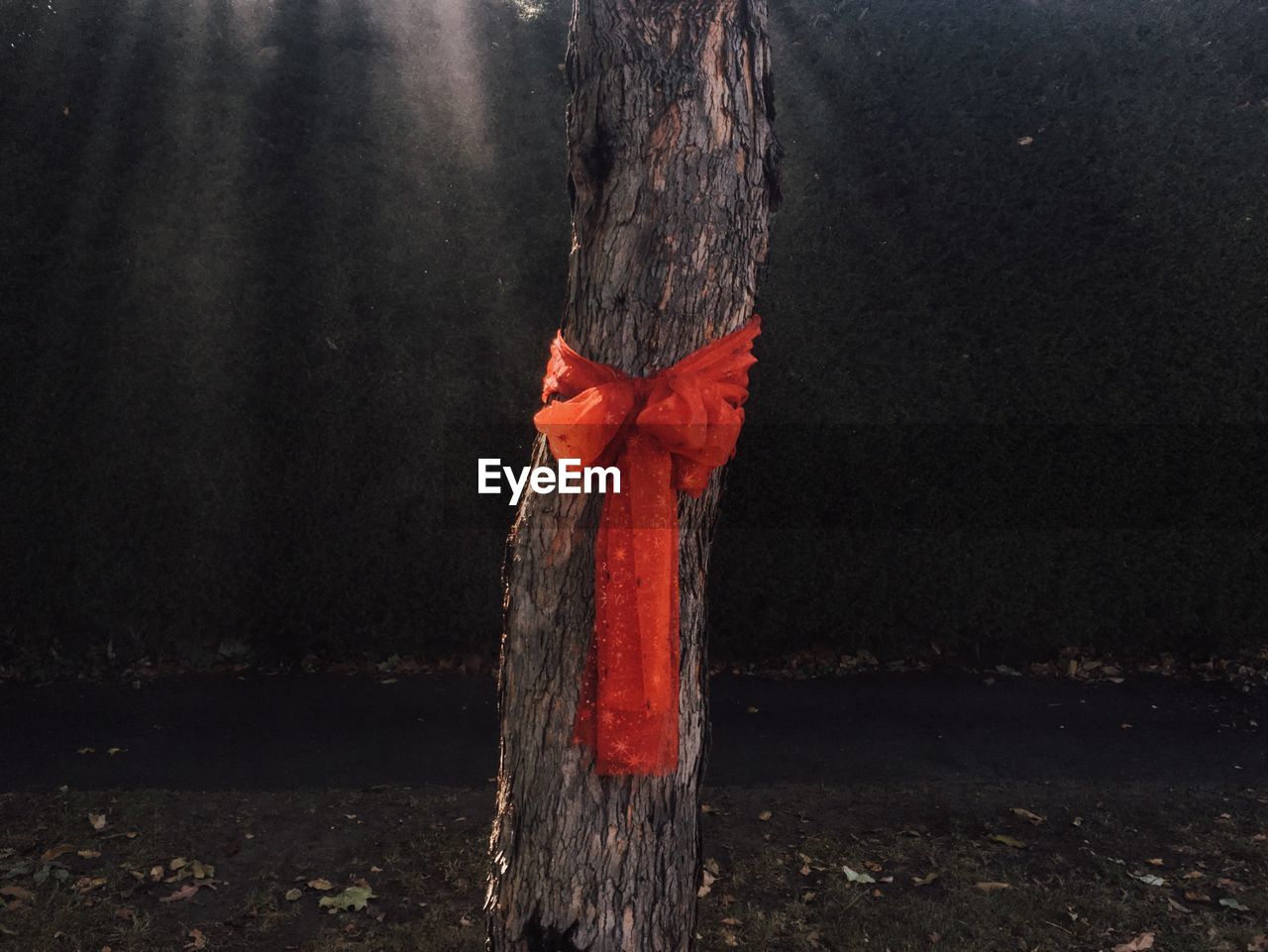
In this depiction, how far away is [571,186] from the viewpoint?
2643 millimetres

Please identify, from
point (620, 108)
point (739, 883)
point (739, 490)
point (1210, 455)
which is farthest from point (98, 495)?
point (1210, 455)

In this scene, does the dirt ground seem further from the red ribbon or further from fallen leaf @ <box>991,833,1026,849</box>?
the red ribbon

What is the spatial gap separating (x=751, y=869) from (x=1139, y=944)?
1313 millimetres

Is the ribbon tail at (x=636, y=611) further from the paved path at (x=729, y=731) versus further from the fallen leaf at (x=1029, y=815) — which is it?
the fallen leaf at (x=1029, y=815)

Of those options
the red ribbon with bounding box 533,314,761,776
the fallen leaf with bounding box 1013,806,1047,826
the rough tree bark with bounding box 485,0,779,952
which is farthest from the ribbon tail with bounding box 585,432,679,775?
the fallen leaf with bounding box 1013,806,1047,826

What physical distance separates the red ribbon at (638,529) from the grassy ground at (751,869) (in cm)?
144

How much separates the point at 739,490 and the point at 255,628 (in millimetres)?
2885

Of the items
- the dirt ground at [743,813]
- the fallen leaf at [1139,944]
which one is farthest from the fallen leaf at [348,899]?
the fallen leaf at [1139,944]

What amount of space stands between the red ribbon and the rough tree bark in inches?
3.9

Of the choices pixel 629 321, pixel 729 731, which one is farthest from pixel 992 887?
pixel 629 321

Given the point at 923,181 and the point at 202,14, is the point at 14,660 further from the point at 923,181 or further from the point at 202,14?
the point at 923,181

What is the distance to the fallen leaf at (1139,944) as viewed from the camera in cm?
333

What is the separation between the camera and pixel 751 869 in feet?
12.7

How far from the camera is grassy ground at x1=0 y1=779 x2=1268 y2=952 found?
11.3 feet
